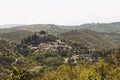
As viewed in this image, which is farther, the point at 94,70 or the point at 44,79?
the point at 44,79

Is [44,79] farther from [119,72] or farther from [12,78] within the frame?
[12,78]

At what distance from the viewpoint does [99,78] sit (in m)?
145

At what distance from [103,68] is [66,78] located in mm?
31354

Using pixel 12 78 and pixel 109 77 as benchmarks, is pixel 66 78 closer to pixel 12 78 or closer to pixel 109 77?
pixel 109 77

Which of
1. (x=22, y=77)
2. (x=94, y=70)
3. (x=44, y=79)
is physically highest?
(x=22, y=77)

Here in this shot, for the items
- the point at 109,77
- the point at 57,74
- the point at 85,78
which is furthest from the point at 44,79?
the point at 109,77

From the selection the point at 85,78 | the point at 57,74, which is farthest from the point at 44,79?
the point at 85,78

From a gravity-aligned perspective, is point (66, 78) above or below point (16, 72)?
below

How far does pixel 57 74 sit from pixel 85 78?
3029 centimetres

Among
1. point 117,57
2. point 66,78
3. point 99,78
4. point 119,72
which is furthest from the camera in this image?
point 117,57

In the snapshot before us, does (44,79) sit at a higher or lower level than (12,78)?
lower

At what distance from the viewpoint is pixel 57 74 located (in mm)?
171625

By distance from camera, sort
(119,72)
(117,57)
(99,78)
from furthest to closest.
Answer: (117,57) < (99,78) < (119,72)

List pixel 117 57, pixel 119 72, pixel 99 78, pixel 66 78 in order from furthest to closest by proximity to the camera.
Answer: pixel 117 57, pixel 66 78, pixel 99 78, pixel 119 72
